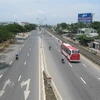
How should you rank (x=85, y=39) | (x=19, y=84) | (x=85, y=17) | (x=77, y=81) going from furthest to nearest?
(x=85, y=17)
(x=85, y=39)
(x=77, y=81)
(x=19, y=84)

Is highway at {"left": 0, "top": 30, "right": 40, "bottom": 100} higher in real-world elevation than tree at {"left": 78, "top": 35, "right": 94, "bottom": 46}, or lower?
higher

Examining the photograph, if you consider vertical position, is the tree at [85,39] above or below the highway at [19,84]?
below

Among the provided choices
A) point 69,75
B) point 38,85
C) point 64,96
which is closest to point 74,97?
point 64,96

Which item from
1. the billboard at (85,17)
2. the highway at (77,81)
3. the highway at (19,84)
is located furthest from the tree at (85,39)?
the highway at (19,84)

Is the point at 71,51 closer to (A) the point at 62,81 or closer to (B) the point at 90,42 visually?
(A) the point at 62,81

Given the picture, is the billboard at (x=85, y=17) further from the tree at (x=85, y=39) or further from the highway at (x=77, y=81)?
the highway at (x=77, y=81)

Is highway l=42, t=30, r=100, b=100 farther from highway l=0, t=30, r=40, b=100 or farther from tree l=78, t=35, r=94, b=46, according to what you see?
tree l=78, t=35, r=94, b=46

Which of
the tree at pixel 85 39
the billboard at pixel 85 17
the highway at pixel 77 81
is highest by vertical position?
the billboard at pixel 85 17

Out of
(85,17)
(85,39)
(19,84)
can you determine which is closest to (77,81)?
(19,84)

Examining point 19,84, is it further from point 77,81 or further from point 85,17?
point 85,17

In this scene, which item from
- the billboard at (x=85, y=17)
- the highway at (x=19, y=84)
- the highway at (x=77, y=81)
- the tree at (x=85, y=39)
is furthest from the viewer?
the billboard at (x=85, y=17)

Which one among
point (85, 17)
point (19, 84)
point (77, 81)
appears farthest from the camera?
point (85, 17)

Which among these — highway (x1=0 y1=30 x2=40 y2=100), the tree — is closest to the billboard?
the tree

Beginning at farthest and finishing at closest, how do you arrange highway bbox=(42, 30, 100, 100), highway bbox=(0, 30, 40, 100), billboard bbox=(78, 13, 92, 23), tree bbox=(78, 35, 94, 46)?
billboard bbox=(78, 13, 92, 23), tree bbox=(78, 35, 94, 46), highway bbox=(42, 30, 100, 100), highway bbox=(0, 30, 40, 100)
